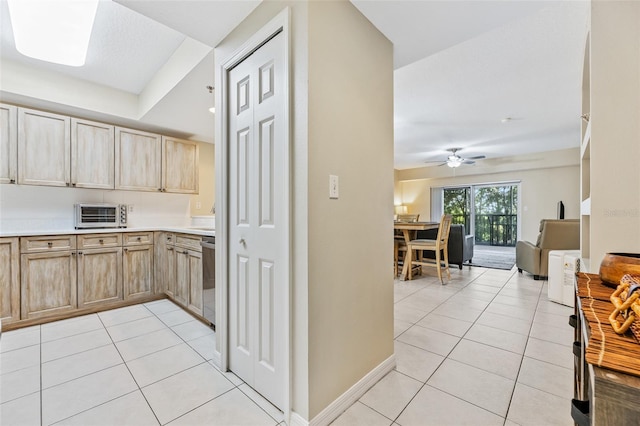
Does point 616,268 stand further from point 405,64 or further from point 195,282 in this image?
point 195,282

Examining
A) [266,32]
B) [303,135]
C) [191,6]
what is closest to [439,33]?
[266,32]

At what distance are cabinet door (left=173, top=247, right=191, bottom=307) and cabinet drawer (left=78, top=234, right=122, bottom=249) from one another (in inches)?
27.4

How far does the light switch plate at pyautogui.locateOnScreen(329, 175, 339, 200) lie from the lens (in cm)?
141

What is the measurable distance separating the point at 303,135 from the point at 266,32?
670 mm

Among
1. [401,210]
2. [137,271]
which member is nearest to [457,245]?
[401,210]

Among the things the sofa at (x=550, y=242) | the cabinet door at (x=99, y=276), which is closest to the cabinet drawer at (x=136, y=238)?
the cabinet door at (x=99, y=276)

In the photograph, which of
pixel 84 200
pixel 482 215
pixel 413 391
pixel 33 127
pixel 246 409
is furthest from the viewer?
pixel 482 215

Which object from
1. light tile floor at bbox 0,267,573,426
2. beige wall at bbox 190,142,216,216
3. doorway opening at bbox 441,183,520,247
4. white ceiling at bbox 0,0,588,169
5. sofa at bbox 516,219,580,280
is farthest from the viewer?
doorway opening at bbox 441,183,520,247

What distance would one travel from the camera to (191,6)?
1.58 m

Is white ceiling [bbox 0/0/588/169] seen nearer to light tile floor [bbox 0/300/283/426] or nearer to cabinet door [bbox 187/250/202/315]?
cabinet door [bbox 187/250/202/315]

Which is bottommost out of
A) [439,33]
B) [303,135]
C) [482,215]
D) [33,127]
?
[482,215]

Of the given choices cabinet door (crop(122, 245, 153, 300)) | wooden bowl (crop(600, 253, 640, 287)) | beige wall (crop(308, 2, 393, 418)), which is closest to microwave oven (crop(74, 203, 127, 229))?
cabinet door (crop(122, 245, 153, 300))

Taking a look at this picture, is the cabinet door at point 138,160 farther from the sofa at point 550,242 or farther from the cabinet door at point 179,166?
the sofa at point 550,242

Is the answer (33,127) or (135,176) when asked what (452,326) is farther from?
(33,127)
